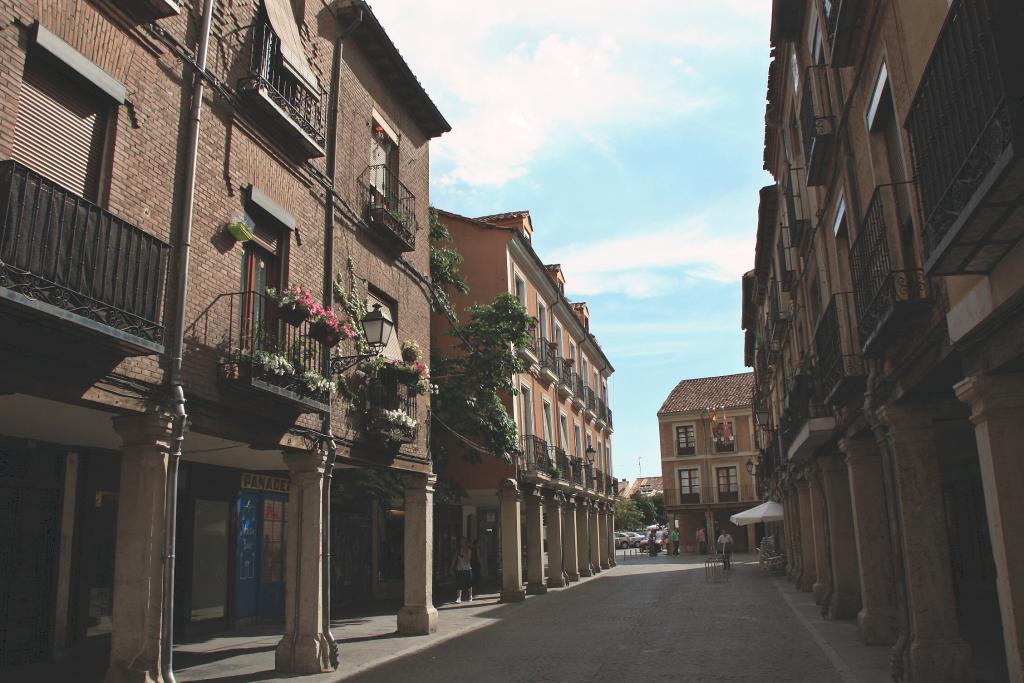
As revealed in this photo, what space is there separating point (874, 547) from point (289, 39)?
1112 cm

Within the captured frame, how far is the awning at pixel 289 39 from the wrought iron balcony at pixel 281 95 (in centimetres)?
6

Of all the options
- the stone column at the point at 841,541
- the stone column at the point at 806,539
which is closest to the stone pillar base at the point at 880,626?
the stone column at the point at 841,541

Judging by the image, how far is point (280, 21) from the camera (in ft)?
35.6

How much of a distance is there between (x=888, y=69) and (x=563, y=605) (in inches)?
623

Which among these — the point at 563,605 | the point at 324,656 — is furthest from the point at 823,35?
the point at 563,605

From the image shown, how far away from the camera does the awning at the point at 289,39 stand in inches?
419

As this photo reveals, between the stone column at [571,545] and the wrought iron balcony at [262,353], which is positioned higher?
the wrought iron balcony at [262,353]

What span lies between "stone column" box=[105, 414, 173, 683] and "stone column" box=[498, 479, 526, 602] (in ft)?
46.5

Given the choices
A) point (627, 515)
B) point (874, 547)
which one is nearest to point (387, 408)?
point (874, 547)

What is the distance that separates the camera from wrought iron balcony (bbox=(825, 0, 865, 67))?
8.90 metres

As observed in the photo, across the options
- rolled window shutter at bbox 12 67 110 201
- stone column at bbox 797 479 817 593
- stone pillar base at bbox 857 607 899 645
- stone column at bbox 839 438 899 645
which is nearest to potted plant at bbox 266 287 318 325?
rolled window shutter at bbox 12 67 110 201

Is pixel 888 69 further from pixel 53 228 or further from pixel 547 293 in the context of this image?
pixel 547 293

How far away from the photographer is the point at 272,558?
16922 mm

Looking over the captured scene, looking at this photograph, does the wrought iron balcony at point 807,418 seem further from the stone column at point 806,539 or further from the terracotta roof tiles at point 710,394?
the terracotta roof tiles at point 710,394
